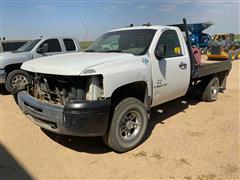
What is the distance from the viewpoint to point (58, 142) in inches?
184

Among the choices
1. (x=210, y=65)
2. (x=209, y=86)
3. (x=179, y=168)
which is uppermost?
(x=210, y=65)

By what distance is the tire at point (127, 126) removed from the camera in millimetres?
4051

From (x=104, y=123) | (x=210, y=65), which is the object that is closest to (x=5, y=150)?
(x=104, y=123)

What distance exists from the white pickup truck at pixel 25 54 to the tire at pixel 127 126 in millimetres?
4461

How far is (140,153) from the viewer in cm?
424

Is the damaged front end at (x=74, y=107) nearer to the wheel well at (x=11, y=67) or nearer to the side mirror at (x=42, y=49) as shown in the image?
the wheel well at (x=11, y=67)

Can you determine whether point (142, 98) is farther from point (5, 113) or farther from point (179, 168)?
point (5, 113)

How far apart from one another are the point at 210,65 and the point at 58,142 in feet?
13.5

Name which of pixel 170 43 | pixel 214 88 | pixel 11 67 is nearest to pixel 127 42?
pixel 170 43

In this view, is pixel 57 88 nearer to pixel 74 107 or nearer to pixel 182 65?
pixel 74 107

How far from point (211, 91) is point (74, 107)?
486 centimetres

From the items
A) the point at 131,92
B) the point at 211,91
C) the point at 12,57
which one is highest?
the point at 12,57

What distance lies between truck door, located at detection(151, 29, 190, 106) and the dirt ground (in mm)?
726

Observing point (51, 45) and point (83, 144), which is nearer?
point (83, 144)
